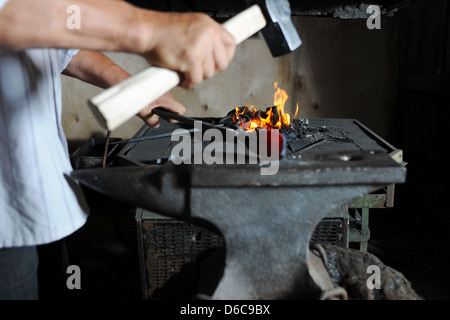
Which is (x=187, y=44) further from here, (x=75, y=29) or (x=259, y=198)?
(x=259, y=198)

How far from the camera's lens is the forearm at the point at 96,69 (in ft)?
3.90

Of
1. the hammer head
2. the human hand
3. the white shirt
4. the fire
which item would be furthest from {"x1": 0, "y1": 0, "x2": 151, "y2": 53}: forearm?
the fire

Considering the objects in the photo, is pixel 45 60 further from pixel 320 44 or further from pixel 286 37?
pixel 320 44

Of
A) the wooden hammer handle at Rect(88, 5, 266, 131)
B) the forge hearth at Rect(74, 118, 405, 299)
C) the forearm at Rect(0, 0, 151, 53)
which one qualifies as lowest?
the forge hearth at Rect(74, 118, 405, 299)

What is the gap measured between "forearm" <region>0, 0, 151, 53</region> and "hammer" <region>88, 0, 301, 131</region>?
7cm

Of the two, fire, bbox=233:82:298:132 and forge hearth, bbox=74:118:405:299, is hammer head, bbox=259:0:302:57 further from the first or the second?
fire, bbox=233:82:298:132

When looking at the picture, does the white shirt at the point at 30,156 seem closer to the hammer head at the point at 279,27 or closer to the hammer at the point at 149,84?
the hammer at the point at 149,84

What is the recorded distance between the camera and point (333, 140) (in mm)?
2045

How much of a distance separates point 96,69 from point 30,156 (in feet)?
1.38

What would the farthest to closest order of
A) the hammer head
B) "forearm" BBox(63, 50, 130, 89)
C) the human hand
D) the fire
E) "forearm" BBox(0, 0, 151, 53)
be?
the fire
"forearm" BBox(63, 50, 130, 89)
the hammer head
the human hand
"forearm" BBox(0, 0, 151, 53)

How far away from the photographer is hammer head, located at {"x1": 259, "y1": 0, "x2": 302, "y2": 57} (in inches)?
41.2

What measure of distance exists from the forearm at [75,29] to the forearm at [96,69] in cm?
46

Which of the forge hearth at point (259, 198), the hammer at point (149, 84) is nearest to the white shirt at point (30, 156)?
the forge hearth at point (259, 198)

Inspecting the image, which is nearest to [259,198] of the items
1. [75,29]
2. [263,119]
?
[75,29]
